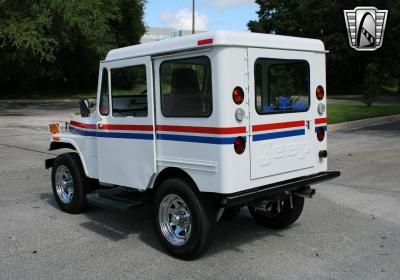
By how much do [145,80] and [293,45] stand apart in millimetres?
1605

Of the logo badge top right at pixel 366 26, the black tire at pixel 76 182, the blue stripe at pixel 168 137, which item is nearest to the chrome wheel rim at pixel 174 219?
the blue stripe at pixel 168 137

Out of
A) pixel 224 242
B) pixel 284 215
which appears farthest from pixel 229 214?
pixel 284 215

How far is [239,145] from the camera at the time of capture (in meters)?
4.70

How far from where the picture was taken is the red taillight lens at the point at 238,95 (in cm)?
461

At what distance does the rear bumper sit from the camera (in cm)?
464

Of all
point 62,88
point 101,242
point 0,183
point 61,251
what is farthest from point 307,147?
point 62,88

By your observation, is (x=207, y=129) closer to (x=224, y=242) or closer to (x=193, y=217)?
(x=193, y=217)

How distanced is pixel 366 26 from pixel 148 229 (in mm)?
25546

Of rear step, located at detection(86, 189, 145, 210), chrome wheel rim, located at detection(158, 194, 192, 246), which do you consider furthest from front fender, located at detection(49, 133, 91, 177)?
chrome wheel rim, located at detection(158, 194, 192, 246)

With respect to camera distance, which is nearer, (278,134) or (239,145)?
(239,145)

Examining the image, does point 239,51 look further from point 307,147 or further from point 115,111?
point 115,111

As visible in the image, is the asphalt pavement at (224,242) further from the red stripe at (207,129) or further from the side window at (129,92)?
the side window at (129,92)

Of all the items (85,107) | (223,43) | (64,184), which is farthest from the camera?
(64,184)

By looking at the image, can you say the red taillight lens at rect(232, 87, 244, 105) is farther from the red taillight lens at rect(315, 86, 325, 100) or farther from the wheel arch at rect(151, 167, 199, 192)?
the red taillight lens at rect(315, 86, 325, 100)
